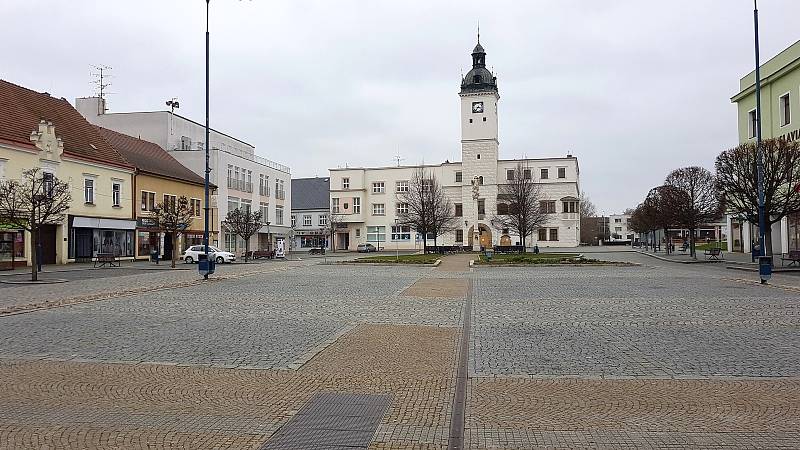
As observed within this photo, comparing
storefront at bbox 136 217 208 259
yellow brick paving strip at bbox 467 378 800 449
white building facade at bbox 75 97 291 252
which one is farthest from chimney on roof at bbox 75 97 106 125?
yellow brick paving strip at bbox 467 378 800 449

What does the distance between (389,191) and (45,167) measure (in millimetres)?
54133

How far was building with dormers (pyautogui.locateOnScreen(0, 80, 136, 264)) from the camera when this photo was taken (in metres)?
36.8

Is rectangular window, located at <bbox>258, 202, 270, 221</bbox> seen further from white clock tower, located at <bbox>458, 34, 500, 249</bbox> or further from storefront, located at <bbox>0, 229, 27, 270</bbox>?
storefront, located at <bbox>0, 229, 27, 270</bbox>

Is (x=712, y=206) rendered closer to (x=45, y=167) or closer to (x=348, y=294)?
(x=348, y=294)

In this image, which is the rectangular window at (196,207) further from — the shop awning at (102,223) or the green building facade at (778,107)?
the green building facade at (778,107)

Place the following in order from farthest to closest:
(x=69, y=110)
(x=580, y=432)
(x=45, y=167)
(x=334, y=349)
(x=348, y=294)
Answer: (x=69, y=110) < (x=45, y=167) < (x=348, y=294) < (x=334, y=349) < (x=580, y=432)

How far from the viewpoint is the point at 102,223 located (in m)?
43.3

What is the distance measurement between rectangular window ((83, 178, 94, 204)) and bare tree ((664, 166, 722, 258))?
40124mm

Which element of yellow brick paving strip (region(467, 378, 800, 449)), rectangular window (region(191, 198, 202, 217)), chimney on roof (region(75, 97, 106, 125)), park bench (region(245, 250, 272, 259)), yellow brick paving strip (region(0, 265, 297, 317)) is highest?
chimney on roof (region(75, 97, 106, 125))

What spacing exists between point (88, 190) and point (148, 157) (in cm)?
1147

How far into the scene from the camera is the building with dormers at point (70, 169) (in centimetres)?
3675

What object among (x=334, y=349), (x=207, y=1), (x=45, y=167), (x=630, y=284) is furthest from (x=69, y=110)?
(x=334, y=349)

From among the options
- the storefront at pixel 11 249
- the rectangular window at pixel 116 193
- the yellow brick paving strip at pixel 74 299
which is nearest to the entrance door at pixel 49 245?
the storefront at pixel 11 249

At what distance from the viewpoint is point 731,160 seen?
31.7 m
